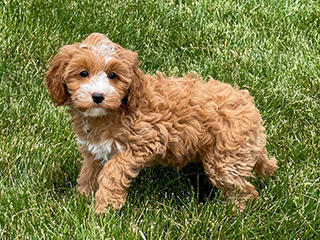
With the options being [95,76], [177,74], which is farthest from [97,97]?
[177,74]

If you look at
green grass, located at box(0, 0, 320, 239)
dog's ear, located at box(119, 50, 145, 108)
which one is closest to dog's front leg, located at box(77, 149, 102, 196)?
green grass, located at box(0, 0, 320, 239)

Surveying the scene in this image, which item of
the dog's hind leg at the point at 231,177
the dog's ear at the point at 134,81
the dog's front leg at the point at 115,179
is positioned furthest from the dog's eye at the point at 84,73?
the dog's hind leg at the point at 231,177

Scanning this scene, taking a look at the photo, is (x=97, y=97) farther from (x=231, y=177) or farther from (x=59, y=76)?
(x=231, y=177)

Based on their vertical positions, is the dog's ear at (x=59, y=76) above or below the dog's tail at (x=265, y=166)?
above

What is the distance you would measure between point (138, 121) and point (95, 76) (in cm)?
43

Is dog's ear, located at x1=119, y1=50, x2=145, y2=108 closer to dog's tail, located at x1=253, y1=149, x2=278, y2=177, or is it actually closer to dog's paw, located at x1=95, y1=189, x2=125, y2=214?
dog's paw, located at x1=95, y1=189, x2=125, y2=214

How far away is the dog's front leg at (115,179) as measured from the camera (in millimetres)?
3635

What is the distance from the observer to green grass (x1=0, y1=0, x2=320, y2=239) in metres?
3.79

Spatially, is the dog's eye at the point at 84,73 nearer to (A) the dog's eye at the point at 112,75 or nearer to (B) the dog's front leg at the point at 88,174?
(A) the dog's eye at the point at 112,75

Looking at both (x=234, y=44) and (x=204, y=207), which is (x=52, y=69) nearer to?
(x=204, y=207)

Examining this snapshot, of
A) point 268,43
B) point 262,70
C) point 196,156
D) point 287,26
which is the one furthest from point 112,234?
point 287,26

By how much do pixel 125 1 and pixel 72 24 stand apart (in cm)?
83

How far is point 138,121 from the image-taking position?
3.64 m

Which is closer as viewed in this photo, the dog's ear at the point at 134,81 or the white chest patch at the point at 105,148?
the dog's ear at the point at 134,81
